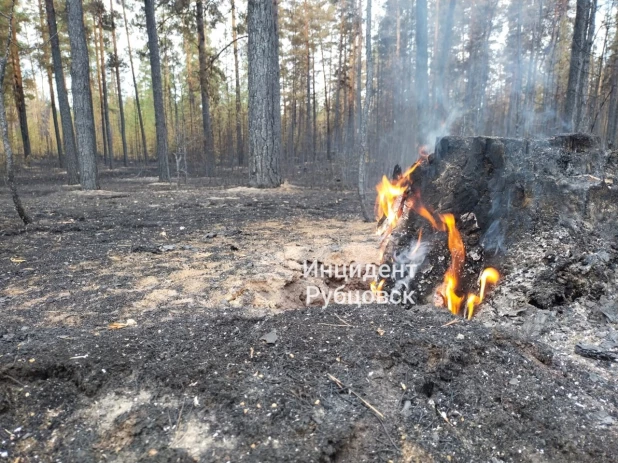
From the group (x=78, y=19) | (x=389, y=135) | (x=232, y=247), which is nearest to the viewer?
(x=232, y=247)

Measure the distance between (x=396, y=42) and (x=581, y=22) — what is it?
54.6 ft

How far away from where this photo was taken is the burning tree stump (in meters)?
3.26

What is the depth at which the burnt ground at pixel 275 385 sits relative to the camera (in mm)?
1711

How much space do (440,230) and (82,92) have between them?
10629 millimetres

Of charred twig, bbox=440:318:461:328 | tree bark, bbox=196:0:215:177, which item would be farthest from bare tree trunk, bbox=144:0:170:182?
charred twig, bbox=440:318:461:328

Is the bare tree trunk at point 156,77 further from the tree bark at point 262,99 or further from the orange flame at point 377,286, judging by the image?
the orange flame at point 377,286

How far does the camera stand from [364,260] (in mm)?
4227

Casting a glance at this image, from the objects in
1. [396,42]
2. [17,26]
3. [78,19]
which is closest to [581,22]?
[78,19]

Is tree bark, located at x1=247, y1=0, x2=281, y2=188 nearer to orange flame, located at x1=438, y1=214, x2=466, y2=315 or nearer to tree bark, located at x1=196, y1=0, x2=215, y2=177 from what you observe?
tree bark, located at x1=196, y1=0, x2=215, y2=177

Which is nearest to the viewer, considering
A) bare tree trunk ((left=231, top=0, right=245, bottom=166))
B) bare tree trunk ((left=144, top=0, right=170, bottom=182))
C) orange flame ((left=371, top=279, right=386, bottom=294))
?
orange flame ((left=371, top=279, right=386, bottom=294))

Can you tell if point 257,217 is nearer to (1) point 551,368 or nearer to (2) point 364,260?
(2) point 364,260

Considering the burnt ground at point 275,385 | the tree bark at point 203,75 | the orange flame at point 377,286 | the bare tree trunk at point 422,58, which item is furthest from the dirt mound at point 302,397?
the tree bark at point 203,75

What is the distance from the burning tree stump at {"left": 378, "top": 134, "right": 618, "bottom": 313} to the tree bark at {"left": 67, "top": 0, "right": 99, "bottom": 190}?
9.71m

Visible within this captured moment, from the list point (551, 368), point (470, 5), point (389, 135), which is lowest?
point (551, 368)
